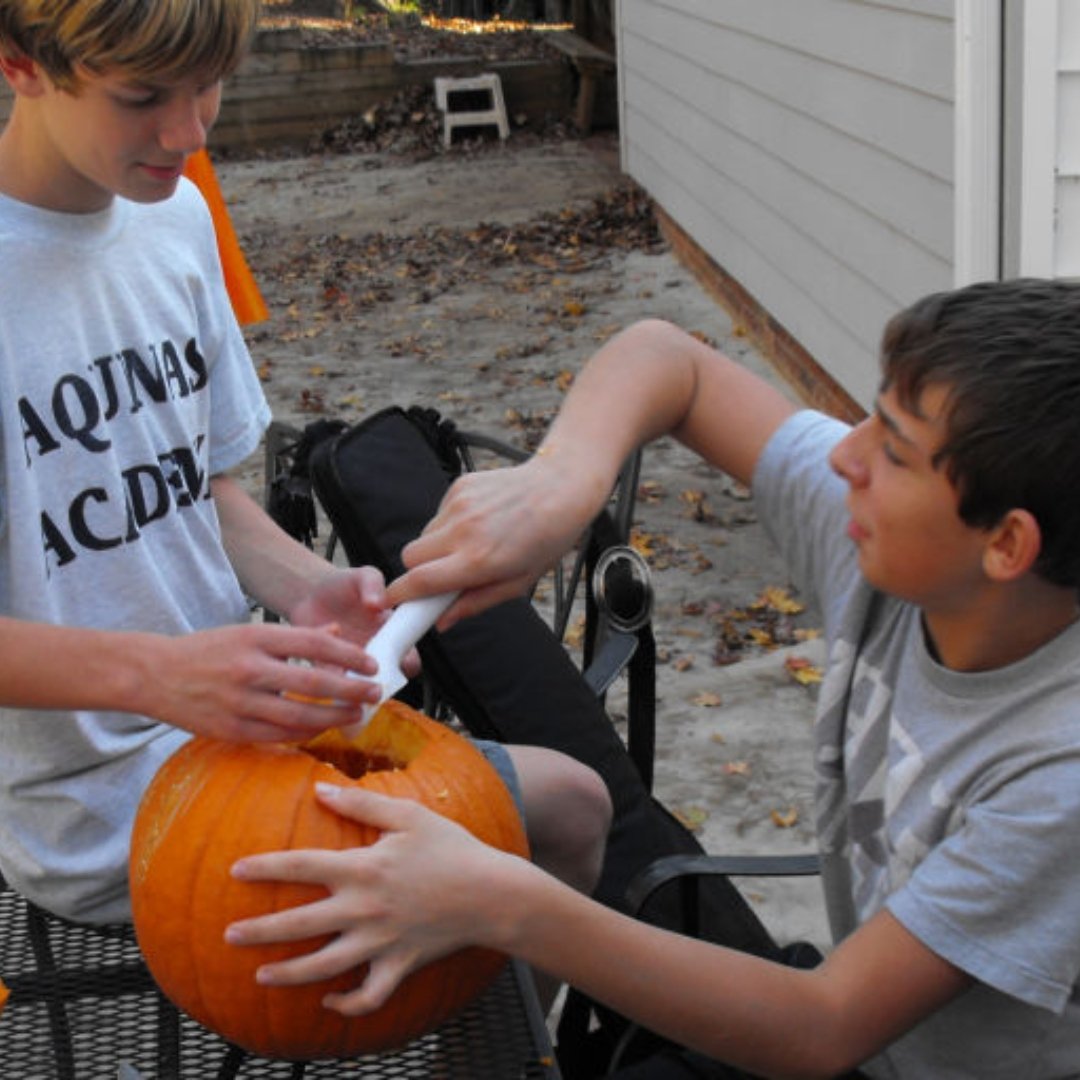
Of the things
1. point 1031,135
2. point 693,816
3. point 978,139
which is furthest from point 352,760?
point 978,139

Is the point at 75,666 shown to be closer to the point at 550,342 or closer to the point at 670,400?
the point at 670,400

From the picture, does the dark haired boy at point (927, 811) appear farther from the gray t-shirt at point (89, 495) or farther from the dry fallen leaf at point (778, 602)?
the dry fallen leaf at point (778, 602)

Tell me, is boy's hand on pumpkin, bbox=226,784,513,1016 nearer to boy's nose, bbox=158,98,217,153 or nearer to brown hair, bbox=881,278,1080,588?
brown hair, bbox=881,278,1080,588

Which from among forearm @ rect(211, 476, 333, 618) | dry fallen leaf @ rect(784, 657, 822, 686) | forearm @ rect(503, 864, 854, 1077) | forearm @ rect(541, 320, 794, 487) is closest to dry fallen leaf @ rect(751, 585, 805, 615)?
dry fallen leaf @ rect(784, 657, 822, 686)

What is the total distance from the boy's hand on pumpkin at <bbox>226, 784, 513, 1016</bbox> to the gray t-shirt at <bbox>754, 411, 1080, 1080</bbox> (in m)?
0.40

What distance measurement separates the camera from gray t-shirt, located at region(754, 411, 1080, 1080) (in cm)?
152

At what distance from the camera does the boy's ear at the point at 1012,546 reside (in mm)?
1536

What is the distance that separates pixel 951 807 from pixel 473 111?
1498 centimetres

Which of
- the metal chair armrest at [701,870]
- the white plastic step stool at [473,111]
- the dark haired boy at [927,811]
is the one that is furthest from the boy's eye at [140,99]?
the white plastic step stool at [473,111]

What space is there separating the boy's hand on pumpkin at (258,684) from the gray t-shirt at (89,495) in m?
0.37

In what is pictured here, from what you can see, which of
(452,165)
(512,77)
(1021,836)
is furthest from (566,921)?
(512,77)

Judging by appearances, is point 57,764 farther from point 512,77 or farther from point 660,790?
point 512,77

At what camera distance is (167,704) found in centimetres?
170

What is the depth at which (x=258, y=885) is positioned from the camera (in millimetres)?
1672
